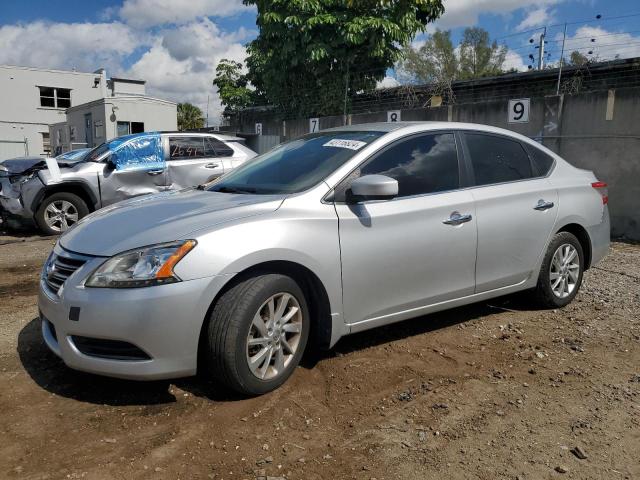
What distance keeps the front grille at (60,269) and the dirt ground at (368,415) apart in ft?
2.12

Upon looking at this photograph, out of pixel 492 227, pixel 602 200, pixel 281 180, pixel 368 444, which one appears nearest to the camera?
pixel 368 444

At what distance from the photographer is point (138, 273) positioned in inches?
116

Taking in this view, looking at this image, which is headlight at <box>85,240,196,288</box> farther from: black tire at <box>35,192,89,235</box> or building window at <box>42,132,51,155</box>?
building window at <box>42,132,51,155</box>

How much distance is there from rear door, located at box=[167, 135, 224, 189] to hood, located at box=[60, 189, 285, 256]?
528 centimetres

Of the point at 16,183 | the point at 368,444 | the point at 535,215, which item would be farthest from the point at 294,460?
the point at 16,183

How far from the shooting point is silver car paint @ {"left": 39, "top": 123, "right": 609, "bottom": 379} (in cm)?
294

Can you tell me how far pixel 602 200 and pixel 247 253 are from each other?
3736 millimetres

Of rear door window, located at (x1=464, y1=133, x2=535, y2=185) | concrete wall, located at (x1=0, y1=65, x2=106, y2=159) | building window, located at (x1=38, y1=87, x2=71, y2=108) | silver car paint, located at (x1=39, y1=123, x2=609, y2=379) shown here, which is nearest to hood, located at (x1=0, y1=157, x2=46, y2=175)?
silver car paint, located at (x1=39, y1=123, x2=609, y2=379)

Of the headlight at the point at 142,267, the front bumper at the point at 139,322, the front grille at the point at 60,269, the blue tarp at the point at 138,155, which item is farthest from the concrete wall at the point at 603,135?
the front grille at the point at 60,269

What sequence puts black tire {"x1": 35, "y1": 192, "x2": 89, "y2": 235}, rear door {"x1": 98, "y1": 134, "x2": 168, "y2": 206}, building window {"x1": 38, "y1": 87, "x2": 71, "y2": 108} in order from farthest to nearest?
building window {"x1": 38, "y1": 87, "x2": 71, "y2": 108} → rear door {"x1": 98, "y1": 134, "x2": 168, "y2": 206} → black tire {"x1": 35, "y1": 192, "x2": 89, "y2": 235}

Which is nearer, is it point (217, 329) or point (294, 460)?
point (294, 460)

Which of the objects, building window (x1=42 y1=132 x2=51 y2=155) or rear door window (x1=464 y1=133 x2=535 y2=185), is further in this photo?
building window (x1=42 y1=132 x2=51 y2=155)

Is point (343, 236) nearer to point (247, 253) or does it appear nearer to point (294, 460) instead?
point (247, 253)

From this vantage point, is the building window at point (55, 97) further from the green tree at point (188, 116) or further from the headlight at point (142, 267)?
the headlight at point (142, 267)
